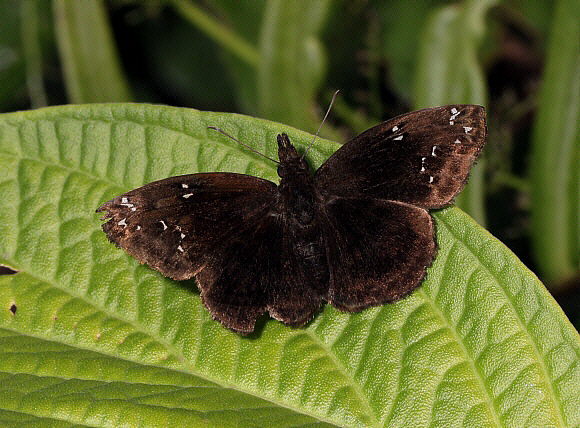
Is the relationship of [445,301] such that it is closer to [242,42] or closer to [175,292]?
[175,292]

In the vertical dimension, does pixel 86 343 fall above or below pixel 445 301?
below

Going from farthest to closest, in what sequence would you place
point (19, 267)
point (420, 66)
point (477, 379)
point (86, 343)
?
point (420, 66)
point (19, 267)
point (86, 343)
point (477, 379)

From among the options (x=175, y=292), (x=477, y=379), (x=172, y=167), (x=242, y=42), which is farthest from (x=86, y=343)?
(x=242, y=42)

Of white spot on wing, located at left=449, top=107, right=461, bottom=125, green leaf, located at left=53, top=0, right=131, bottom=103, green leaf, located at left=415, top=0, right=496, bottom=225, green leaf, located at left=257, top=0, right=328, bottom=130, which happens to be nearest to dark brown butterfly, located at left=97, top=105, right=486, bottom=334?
white spot on wing, located at left=449, top=107, right=461, bottom=125

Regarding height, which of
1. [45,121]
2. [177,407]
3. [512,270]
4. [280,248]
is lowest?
[177,407]

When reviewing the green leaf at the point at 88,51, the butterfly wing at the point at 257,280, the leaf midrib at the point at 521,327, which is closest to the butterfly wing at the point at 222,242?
the butterfly wing at the point at 257,280

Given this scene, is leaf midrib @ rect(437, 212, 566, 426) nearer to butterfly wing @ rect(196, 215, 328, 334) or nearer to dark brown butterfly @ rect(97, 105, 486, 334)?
dark brown butterfly @ rect(97, 105, 486, 334)

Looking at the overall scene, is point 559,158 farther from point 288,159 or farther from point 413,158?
point 288,159
